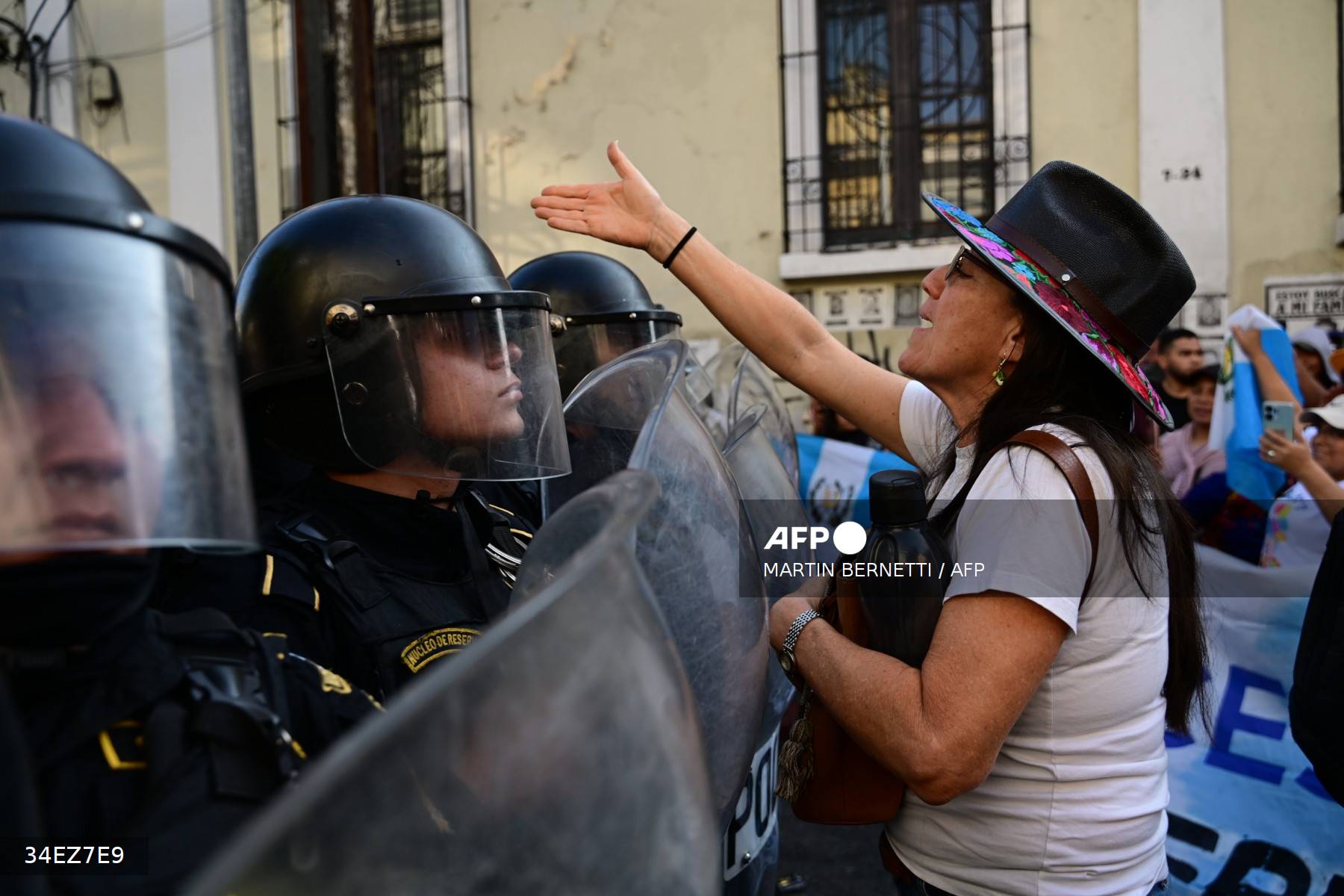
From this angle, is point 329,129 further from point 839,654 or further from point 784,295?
point 839,654

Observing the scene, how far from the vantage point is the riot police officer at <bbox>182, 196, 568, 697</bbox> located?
1.83 metres

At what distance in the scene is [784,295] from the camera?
2.29 meters

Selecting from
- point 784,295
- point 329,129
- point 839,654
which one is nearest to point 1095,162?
point 329,129

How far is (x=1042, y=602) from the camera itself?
58.0 inches

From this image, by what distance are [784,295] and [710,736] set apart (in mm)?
1188

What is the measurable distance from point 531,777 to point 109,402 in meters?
0.55

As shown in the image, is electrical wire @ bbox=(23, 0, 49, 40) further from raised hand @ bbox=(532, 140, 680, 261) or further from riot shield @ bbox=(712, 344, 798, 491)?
raised hand @ bbox=(532, 140, 680, 261)

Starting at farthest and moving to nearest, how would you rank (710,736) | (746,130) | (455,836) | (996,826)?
(746,130) < (996,826) < (710,736) < (455,836)

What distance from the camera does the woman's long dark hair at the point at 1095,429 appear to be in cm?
166

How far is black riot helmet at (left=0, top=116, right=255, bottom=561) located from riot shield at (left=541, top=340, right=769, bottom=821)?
1.44 feet

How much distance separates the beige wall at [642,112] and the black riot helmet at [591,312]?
521 cm

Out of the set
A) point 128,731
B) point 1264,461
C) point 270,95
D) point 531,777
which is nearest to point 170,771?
point 128,731

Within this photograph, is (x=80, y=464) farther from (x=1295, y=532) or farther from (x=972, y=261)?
(x=1295, y=532)

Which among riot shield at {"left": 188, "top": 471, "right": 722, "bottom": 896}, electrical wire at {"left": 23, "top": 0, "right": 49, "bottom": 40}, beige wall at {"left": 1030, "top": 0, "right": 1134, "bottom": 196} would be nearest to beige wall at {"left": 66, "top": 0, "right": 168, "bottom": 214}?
electrical wire at {"left": 23, "top": 0, "right": 49, "bottom": 40}
